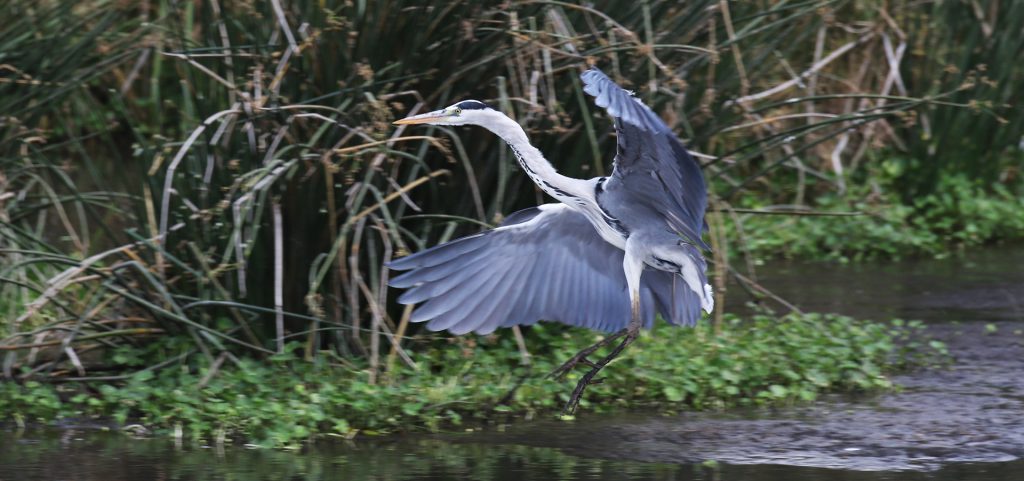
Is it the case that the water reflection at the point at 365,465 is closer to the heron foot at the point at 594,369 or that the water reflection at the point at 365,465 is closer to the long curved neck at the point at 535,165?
the heron foot at the point at 594,369

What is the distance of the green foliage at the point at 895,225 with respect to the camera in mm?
7973

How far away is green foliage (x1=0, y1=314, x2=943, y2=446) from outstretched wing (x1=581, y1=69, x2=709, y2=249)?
848 millimetres

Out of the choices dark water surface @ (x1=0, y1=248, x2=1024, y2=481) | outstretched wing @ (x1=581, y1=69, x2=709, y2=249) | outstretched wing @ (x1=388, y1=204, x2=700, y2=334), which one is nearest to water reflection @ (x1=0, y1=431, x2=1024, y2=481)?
dark water surface @ (x1=0, y1=248, x2=1024, y2=481)

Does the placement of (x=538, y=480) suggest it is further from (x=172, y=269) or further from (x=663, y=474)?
(x=172, y=269)

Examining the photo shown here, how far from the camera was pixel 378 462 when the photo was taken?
452 centimetres

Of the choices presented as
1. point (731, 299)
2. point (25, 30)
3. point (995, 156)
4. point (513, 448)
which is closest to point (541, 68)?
point (513, 448)

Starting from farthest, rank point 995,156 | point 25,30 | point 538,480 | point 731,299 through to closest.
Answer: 1. point 995,156
2. point 731,299
3. point 25,30
4. point 538,480

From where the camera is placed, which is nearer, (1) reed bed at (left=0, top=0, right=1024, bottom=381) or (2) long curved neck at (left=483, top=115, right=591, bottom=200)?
(2) long curved neck at (left=483, top=115, right=591, bottom=200)

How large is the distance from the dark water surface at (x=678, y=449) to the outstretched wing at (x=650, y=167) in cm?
74

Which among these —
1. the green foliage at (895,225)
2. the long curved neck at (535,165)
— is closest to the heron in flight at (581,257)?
the long curved neck at (535,165)

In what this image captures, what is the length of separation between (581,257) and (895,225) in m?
3.66

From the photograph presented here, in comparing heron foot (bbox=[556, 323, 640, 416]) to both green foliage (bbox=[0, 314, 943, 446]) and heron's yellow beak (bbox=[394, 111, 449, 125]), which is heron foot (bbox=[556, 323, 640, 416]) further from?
heron's yellow beak (bbox=[394, 111, 449, 125])

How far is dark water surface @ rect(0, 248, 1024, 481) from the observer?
4.34 m

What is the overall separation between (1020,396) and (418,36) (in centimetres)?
271
